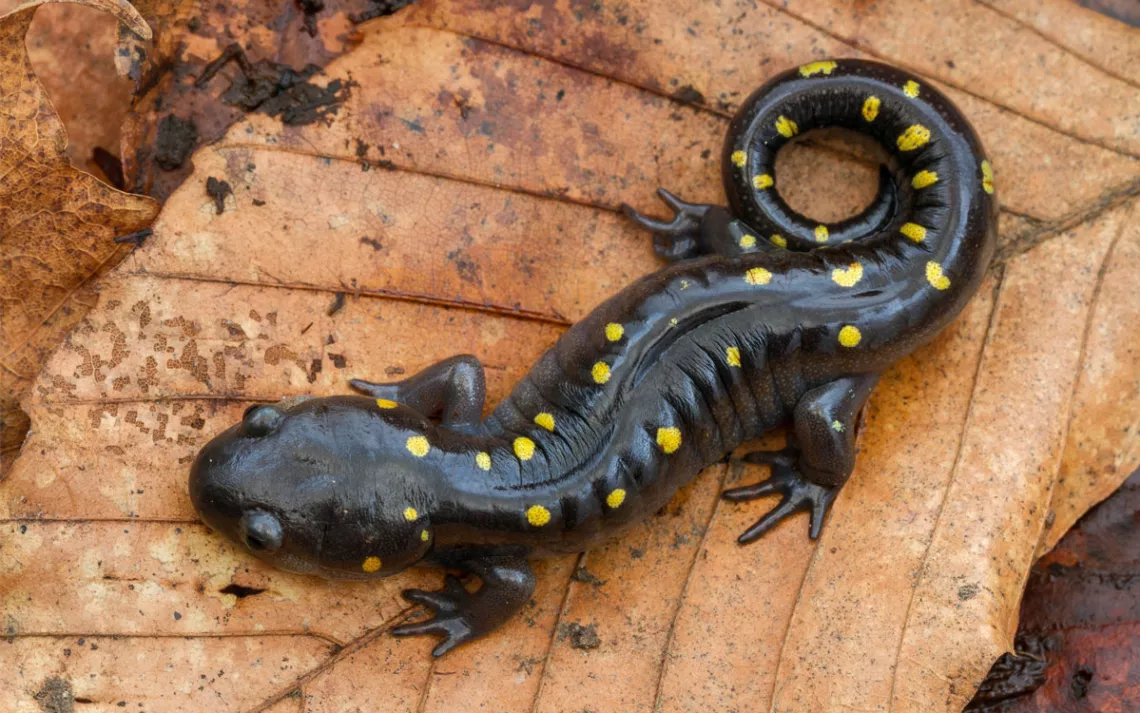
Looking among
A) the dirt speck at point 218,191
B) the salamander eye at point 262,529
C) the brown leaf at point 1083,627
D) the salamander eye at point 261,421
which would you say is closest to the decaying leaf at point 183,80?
the dirt speck at point 218,191

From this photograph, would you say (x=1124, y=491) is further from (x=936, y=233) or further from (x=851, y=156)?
(x=851, y=156)

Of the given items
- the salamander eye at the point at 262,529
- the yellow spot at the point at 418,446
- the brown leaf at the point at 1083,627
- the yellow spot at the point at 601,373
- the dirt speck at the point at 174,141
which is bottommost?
the brown leaf at the point at 1083,627

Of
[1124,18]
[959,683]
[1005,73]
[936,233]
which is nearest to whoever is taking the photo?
[959,683]

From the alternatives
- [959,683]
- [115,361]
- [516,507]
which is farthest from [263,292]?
[959,683]

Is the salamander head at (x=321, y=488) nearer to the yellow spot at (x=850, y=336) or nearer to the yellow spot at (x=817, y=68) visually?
the yellow spot at (x=850, y=336)

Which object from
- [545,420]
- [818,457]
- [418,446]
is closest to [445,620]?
[418,446]
